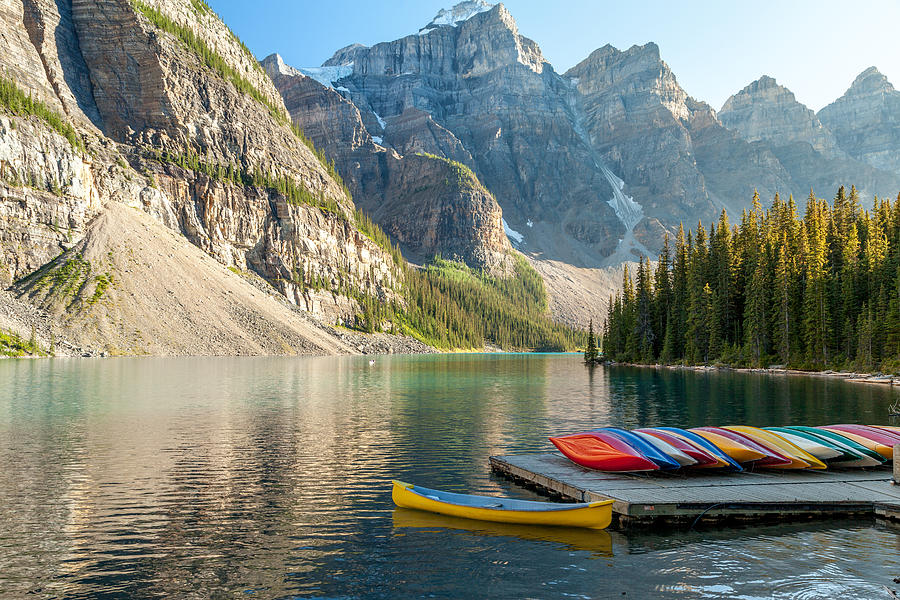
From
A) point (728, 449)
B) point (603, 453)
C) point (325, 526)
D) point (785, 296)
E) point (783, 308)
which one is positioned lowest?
point (325, 526)

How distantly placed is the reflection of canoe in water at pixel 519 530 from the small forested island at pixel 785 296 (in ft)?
261

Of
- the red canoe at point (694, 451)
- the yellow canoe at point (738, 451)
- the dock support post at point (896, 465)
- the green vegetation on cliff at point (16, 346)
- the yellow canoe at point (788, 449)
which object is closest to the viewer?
the dock support post at point (896, 465)

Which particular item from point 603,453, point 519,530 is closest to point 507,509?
point 519,530

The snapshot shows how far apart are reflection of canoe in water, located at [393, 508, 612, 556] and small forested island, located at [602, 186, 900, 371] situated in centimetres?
7960

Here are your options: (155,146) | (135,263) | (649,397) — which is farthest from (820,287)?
(155,146)

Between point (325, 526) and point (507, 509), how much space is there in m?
5.90

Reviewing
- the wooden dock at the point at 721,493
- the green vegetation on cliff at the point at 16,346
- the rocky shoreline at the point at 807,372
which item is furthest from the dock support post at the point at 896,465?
the green vegetation on cliff at the point at 16,346

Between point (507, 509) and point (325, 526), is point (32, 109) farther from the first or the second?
point (507, 509)

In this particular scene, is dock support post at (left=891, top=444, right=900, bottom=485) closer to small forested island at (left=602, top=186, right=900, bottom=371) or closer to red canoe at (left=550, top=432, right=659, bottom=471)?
red canoe at (left=550, top=432, right=659, bottom=471)

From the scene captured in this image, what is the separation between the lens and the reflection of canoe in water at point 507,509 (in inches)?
811

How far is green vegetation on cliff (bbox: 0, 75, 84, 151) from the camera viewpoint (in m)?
151

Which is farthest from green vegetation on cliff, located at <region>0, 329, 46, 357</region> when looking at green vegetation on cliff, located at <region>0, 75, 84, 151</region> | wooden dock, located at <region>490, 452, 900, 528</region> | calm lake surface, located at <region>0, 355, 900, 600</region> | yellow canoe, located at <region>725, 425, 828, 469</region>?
yellow canoe, located at <region>725, 425, 828, 469</region>

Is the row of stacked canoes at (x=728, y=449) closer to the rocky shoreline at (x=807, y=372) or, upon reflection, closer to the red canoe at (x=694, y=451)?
the red canoe at (x=694, y=451)

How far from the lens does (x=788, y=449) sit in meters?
27.5
